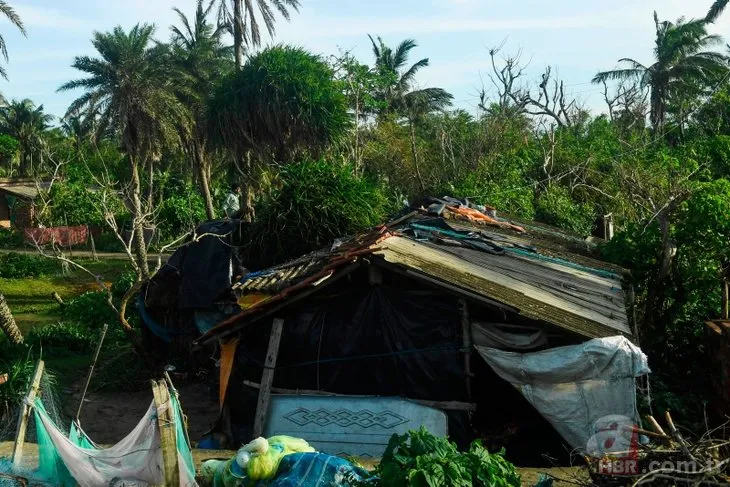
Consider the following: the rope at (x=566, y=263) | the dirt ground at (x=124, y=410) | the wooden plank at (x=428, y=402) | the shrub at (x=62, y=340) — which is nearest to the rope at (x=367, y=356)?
the wooden plank at (x=428, y=402)

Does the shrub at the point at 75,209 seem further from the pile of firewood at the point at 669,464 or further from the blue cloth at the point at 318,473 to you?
the pile of firewood at the point at 669,464

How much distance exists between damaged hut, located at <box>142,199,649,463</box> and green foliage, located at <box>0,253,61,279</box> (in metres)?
20.0

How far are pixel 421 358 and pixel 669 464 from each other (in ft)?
→ 13.0

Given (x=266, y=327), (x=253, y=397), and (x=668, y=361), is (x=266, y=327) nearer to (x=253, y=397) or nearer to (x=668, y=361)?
(x=253, y=397)

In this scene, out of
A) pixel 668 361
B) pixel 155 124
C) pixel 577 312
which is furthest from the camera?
pixel 155 124

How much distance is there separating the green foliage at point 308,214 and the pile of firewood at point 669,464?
30.9 ft


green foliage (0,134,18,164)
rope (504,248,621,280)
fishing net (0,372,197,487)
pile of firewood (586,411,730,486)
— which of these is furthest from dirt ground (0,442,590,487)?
green foliage (0,134,18,164)

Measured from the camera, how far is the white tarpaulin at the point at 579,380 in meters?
8.13

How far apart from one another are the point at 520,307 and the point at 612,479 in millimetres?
2966

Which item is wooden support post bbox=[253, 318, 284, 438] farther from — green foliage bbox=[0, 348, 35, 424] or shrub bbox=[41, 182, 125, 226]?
shrub bbox=[41, 182, 125, 226]

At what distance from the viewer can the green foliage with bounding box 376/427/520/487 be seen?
579 cm

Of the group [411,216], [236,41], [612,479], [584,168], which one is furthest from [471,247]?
[236,41]

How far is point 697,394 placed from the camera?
10727mm

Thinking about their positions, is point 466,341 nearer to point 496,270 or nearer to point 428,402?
point 428,402
